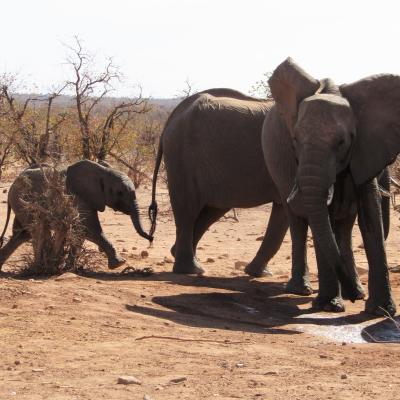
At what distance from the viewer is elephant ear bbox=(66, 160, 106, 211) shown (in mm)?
10320

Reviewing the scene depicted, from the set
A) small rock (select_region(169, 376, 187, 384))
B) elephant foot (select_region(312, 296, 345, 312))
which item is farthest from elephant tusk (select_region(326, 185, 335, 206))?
small rock (select_region(169, 376, 187, 384))

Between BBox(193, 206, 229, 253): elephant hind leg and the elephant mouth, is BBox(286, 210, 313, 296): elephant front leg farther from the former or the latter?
BBox(193, 206, 229, 253): elephant hind leg

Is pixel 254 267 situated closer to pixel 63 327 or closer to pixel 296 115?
pixel 296 115

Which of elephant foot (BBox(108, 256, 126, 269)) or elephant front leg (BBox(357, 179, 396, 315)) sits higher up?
elephant front leg (BBox(357, 179, 396, 315))

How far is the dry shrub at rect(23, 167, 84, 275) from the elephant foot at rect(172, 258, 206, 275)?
3.77 feet

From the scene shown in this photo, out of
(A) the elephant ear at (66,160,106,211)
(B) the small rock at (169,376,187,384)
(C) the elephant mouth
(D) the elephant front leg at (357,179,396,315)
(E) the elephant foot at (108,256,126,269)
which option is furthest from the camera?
(A) the elephant ear at (66,160,106,211)

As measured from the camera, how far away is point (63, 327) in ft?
20.9

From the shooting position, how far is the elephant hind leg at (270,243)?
32.8 ft

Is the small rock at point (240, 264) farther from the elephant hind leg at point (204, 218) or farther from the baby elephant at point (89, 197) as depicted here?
the baby elephant at point (89, 197)

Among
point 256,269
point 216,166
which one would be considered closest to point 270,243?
point 256,269

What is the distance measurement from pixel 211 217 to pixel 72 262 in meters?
2.18

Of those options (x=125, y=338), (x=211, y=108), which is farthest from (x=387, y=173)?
(x=125, y=338)

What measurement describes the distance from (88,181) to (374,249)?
11.8 feet

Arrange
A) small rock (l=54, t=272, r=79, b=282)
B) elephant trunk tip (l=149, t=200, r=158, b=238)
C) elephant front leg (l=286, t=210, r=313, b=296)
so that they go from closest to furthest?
small rock (l=54, t=272, r=79, b=282)
elephant front leg (l=286, t=210, r=313, b=296)
elephant trunk tip (l=149, t=200, r=158, b=238)
